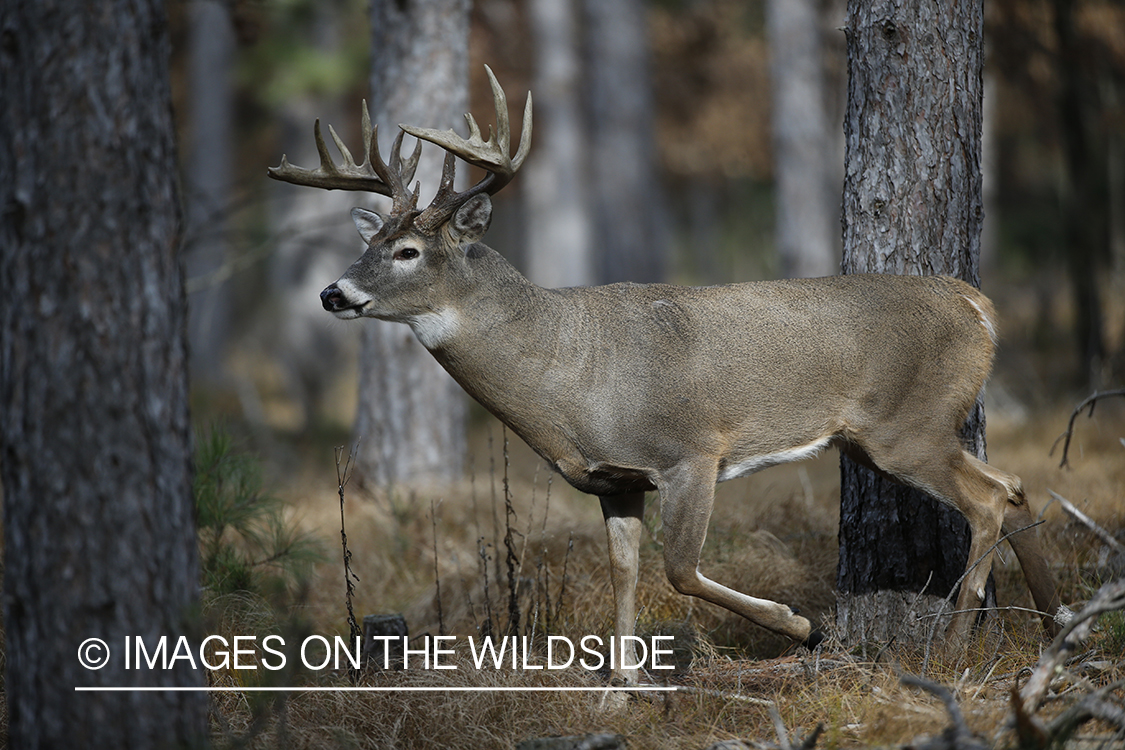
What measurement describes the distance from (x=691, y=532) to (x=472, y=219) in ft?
5.12

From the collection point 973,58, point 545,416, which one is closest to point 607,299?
point 545,416

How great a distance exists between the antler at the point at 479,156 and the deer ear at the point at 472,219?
26 mm

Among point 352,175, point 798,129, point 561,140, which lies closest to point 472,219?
point 352,175

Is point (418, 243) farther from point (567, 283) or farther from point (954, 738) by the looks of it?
point (567, 283)

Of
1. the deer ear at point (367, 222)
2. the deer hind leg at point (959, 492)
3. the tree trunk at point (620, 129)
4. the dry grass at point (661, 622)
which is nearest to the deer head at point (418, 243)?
the deer ear at point (367, 222)

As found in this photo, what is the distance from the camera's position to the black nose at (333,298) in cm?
413

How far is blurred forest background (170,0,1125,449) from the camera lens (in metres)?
9.98

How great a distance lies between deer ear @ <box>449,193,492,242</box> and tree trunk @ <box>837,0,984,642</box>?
1.53 metres

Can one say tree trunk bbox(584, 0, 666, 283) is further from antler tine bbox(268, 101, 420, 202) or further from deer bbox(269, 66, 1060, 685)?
deer bbox(269, 66, 1060, 685)

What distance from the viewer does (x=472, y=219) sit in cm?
428

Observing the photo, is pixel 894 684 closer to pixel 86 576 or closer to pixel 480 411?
pixel 86 576

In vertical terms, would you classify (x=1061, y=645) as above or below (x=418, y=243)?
below

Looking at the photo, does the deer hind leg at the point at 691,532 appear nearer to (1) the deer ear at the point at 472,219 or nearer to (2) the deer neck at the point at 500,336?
(2) the deer neck at the point at 500,336

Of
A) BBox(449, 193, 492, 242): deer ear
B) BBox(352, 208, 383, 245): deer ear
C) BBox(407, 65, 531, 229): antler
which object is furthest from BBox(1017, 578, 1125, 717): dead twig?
BBox(352, 208, 383, 245): deer ear
